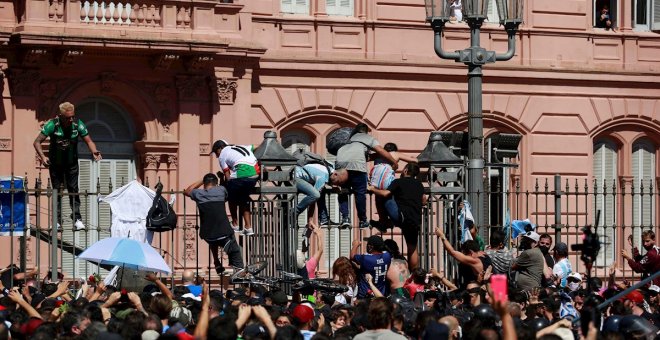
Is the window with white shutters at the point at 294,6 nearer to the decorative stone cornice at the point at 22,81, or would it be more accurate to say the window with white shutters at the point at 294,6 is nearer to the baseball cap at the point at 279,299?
the decorative stone cornice at the point at 22,81

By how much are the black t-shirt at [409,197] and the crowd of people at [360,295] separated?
A: 2 cm

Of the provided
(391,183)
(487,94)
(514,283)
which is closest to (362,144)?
(391,183)

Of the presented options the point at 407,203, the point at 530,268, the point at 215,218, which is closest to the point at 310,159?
the point at 407,203

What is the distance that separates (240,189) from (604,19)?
610 inches

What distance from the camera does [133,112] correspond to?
32.0m

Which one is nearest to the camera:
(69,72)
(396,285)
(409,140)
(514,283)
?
(396,285)

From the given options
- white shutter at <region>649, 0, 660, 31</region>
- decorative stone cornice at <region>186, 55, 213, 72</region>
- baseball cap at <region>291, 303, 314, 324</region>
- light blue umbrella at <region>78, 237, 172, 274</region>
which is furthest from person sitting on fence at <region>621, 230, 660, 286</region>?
white shutter at <region>649, 0, 660, 31</region>

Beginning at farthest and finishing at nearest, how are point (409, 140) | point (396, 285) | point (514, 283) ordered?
point (409, 140)
point (514, 283)
point (396, 285)

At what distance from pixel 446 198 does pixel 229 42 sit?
965cm

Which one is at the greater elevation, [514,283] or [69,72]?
[69,72]

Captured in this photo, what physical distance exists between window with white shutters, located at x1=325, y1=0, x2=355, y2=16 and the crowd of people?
1035 centimetres

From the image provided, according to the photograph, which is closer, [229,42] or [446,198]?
[446,198]

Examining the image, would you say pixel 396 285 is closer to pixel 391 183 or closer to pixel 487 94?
pixel 391 183

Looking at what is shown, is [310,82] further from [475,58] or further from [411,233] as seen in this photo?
[411,233]
